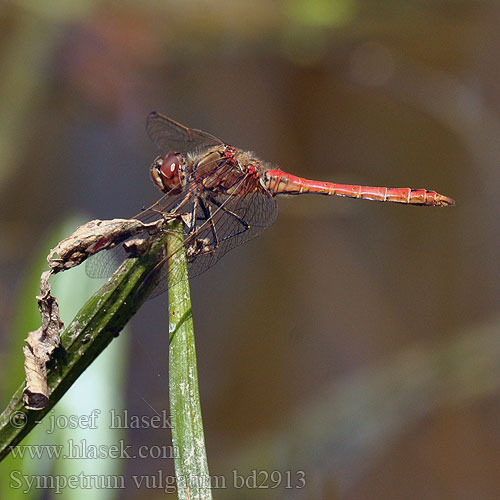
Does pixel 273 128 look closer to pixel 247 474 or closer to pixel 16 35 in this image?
pixel 16 35

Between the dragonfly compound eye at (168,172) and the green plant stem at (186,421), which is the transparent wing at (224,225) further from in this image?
the green plant stem at (186,421)

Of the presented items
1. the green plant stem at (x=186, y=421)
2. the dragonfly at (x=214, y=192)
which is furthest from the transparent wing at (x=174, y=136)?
the green plant stem at (x=186, y=421)

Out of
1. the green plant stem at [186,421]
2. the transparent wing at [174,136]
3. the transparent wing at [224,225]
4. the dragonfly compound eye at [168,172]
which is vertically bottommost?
the green plant stem at [186,421]

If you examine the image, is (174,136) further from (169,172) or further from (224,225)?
(224,225)

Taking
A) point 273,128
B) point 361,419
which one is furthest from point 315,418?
point 273,128

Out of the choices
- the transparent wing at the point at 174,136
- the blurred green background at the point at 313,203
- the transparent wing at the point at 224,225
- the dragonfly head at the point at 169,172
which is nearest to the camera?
the transparent wing at the point at 224,225

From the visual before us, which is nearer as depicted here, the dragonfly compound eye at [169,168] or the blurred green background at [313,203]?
the dragonfly compound eye at [169,168]

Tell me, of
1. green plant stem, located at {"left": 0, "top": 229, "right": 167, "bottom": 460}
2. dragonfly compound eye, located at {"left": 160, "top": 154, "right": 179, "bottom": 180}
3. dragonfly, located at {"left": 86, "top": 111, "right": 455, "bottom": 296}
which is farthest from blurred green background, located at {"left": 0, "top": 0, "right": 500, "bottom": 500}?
green plant stem, located at {"left": 0, "top": 229, "right": 167, "bottom": 460}
